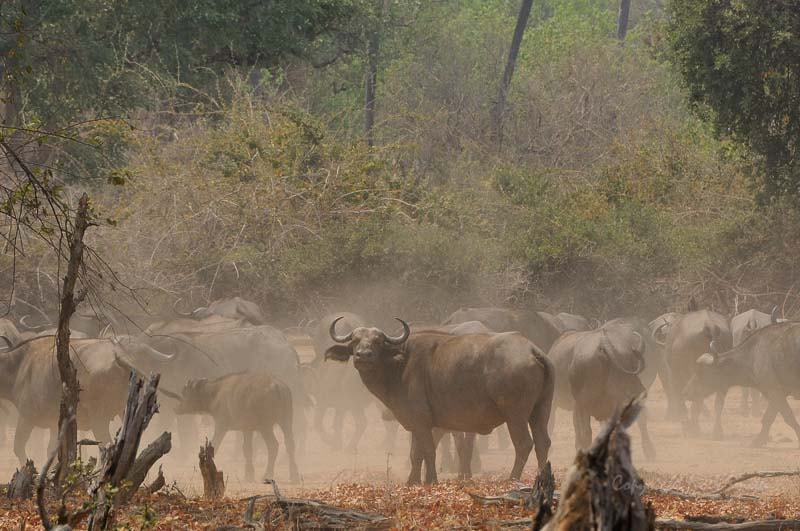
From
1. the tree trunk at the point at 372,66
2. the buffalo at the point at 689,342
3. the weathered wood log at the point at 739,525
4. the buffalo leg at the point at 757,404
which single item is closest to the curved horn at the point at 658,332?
the buffalo at the point at 689,342

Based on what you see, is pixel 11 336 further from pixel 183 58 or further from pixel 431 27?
pixel 431 27

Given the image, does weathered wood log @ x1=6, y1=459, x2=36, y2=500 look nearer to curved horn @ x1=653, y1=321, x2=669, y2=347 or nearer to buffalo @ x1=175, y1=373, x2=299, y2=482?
buffalo @ x1=175, y1=373, x2=299, y2=482

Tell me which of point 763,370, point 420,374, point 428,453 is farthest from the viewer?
point 763,370

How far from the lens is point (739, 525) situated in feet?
23.1

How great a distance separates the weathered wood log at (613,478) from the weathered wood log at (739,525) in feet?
11.1

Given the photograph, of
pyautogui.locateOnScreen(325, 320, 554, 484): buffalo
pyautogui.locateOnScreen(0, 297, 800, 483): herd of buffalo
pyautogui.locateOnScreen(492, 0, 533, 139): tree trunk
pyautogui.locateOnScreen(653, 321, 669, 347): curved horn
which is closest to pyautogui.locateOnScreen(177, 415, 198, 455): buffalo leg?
pyautogui.locateOnScreen(0, 297, 800, 483): herd of buffalo

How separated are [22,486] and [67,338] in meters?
1.19


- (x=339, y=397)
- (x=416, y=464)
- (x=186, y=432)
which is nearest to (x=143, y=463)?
(x=416, y=464)

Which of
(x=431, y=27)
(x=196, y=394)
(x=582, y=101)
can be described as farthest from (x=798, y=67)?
(x=431, y=27)

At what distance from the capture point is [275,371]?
1752 cm

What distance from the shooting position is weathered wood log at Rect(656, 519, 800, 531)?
23.0ft

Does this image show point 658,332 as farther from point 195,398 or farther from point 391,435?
point 195,398

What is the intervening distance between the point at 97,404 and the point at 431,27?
37.3 meters

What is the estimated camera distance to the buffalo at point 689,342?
761 inches
